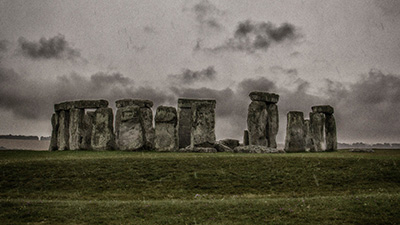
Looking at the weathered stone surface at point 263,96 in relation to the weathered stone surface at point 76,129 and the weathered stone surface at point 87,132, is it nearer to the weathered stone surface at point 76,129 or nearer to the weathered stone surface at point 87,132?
the weathered stone surface at point 87,132

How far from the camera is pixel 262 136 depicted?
27281mm

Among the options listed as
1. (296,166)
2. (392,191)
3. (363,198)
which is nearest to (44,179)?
(296,166)

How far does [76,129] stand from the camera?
2908 cm

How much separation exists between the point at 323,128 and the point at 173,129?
14.0m

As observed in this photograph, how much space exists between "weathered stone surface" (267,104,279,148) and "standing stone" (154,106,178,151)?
25.5ft

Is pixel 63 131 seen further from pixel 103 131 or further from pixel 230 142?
pixel 230 142

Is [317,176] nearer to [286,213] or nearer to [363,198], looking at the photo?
[363,198]

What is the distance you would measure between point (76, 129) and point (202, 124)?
10.7 metres

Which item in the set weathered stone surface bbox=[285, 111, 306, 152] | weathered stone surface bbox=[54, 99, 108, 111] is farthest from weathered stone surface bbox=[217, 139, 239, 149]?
weathered stone surface bbox=[54, 99, 108, 111]

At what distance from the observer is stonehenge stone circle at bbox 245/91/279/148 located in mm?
27094

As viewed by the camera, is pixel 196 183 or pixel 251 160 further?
pixel 251 160

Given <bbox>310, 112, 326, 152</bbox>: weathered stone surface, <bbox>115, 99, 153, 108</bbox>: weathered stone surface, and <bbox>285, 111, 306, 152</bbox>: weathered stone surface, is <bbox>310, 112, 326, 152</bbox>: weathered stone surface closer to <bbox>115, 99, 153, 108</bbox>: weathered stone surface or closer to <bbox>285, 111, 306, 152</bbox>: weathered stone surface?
<bbox>285, 111, 306, 152</bbox>: weathered stone surface

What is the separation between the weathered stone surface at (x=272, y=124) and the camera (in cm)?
2823

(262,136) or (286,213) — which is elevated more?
(262,136)
